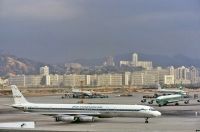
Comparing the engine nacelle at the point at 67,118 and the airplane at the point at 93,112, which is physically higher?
the airplane at the point at 93,112

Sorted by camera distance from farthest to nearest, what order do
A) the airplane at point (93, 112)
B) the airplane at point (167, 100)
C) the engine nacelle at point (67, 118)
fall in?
the airplane at point (167, 100), the airplane at point (93, 112), the engine nacelle at point (67, 118)

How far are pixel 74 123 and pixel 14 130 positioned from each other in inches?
1270

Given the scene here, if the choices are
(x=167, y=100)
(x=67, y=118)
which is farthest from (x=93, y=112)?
(x=167, y=100)

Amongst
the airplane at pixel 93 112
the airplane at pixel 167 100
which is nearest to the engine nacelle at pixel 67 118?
the airplane at pixel 93 112

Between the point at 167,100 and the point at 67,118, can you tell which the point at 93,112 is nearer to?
the point at 67,118

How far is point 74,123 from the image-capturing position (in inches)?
1809

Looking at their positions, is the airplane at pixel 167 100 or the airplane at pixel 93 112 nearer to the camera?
the airplane at pixel 93 112

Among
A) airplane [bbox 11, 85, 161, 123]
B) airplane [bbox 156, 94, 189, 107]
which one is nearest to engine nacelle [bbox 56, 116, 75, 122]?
airplane [bbox 11, 85, 161, 123]

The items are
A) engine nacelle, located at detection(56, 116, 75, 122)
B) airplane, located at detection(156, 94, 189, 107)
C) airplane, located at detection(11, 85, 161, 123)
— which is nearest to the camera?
engine nacelle, located at detection(56, 116, 75, 122)

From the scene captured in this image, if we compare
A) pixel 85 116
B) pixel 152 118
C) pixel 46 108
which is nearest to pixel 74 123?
pixel 85 116

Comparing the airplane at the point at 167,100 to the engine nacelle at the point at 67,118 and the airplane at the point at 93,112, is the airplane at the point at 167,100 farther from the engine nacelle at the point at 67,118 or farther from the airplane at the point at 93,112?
the engine nacelle at the point at 67,118

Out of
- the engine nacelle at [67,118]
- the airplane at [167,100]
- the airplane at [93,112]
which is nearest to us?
the engine nacelle at [67,118]

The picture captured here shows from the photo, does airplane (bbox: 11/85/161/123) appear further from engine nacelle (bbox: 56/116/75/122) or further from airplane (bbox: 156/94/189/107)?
airplane (bbox: 156/94/189/107)

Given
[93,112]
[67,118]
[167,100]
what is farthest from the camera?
[167,100]
